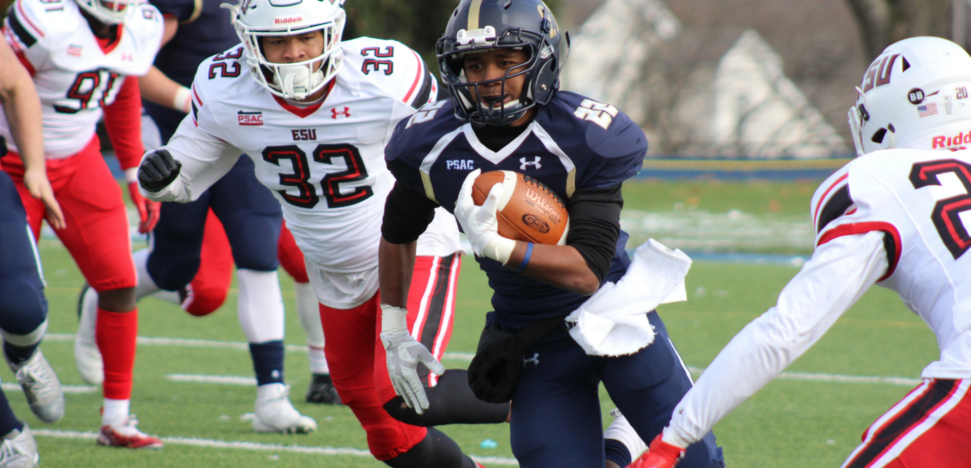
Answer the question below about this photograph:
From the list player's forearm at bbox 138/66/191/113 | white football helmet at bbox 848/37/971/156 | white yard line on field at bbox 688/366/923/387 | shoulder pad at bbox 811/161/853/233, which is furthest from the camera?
white yard line on field at bbox 688/366/923/387

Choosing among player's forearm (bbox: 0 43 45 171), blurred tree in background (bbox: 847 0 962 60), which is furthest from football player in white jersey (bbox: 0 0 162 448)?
blurred tree in background (bbox: 847 0 962 60)

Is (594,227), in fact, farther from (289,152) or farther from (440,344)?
(289,152)

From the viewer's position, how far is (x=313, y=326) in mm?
4688

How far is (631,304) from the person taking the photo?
2.47 metres

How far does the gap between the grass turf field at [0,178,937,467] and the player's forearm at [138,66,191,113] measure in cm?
143

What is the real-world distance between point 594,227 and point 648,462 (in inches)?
26.6

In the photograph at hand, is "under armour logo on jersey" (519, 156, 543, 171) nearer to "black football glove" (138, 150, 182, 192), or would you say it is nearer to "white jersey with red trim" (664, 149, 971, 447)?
"white jersey with red trim" (664, 149, 971, 447)

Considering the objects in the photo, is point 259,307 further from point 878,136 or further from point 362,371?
point 878,136

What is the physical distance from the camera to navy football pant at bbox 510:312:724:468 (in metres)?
2.46

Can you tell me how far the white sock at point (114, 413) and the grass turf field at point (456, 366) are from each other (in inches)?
4.5

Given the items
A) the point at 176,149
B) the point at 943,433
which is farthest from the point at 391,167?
the point at 943,433

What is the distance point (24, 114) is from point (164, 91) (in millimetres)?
888

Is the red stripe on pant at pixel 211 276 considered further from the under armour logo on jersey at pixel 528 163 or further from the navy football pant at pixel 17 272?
the under armour logo on jersey at pixel 528 163

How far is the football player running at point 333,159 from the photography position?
309 centimetres
